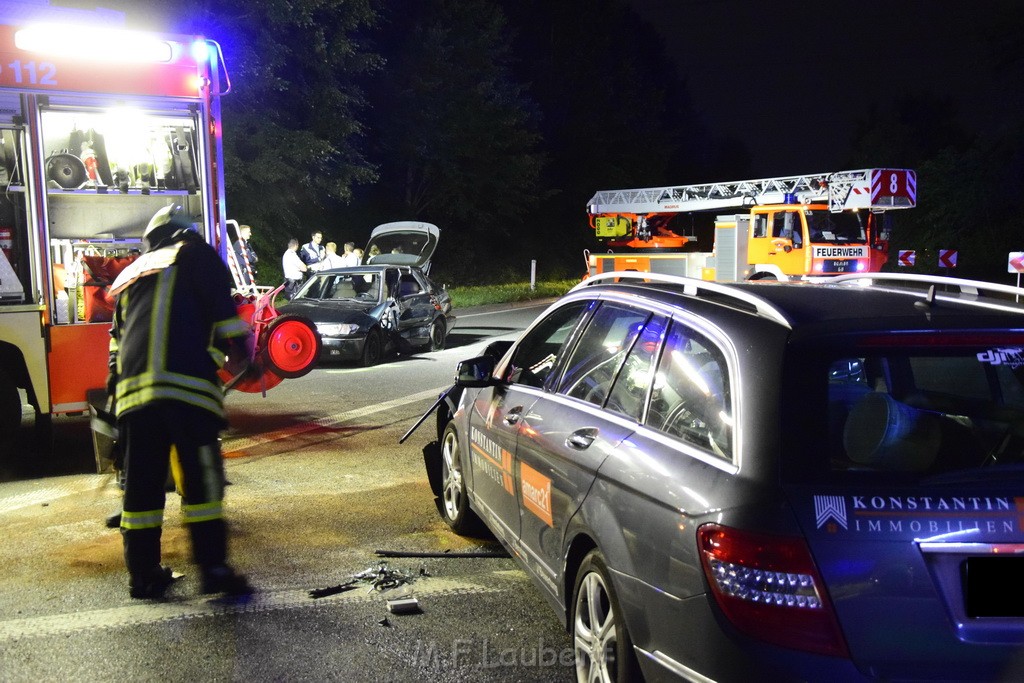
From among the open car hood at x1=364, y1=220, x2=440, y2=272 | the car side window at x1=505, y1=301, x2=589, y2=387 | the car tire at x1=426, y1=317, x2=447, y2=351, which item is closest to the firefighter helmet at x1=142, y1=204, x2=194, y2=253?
the car side window at x1=505, y1=301, x2=589, y2=387

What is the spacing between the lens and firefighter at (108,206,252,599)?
15.6 ft

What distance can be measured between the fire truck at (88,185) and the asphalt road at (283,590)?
33.9 inches

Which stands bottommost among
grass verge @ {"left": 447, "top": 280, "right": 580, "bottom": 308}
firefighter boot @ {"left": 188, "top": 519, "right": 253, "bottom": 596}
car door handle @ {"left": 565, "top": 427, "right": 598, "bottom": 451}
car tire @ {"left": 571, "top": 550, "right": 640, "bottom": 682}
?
grass verge @ {"left": 447, "top": 280, "right": 580, "bottom": 308}

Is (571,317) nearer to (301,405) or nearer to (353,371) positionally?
(301,405)

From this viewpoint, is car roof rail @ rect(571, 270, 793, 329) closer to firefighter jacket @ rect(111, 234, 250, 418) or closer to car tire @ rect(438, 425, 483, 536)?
car tire @ rect(438, 425, 483, 536)

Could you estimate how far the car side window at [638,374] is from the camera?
3500mm

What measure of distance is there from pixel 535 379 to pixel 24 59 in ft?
17.2

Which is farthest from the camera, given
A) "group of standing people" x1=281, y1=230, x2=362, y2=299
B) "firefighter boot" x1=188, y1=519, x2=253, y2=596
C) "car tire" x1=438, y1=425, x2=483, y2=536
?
"group of standing people" x1=281, y1=230, x2=362, y2=299

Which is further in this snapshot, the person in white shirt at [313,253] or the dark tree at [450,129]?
the dark tree at [450,129]

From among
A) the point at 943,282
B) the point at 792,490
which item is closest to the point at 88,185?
the point at 943,282

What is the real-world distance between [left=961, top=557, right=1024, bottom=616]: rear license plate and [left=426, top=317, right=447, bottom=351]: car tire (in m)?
13.0

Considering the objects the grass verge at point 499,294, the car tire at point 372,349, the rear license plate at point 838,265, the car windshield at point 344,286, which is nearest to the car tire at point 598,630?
the car tire at point 372,349

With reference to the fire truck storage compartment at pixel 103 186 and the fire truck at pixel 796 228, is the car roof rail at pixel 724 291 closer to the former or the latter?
the fire truck storage compartment at pixel 103 186

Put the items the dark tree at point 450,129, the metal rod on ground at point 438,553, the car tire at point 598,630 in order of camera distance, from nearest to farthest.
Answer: the car tire at point 598,630, the metal rod on ground at point 438,553, the dark tree at point 450,129
